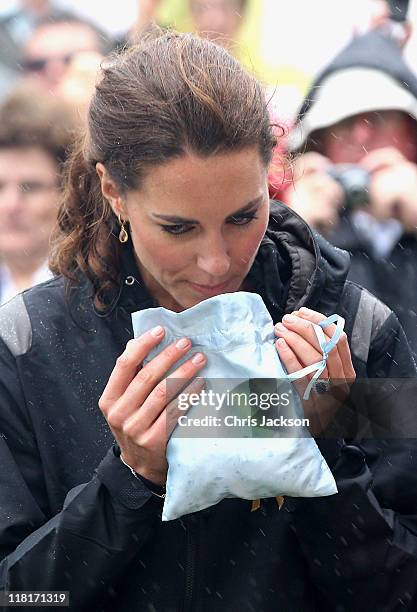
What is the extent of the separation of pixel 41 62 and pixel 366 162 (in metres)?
1.69

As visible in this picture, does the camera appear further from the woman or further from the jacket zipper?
the jacket zipper

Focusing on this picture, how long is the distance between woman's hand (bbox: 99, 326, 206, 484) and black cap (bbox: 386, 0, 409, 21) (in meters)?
2.77

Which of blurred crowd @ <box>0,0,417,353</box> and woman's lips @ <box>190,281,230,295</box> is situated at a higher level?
woman's lips @ <box>190,281,230,295</box>

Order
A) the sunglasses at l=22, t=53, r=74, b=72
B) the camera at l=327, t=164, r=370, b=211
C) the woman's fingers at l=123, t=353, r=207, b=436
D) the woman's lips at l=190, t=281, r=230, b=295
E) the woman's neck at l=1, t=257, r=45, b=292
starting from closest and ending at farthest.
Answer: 1. the woman's fingers at l=123, t=353, r=207, b=436
2. the woman's lips at l=190, t=281, r=230, b=295
3. the camera at l=327, t=164, r=370, b=211
4. the woman's neck at l=1, t=257, r=45, b=292
5. the sunglasses at l=22, t=53, r=74, b=72

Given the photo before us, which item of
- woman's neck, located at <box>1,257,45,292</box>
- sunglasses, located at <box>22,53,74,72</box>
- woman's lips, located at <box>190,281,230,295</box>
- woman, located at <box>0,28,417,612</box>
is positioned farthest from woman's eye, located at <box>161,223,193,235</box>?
sunglasses, located at <box>22,53,74,72</box>

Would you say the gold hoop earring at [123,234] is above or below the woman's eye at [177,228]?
below

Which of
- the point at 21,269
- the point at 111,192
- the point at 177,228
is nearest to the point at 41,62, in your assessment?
the point at 21,269

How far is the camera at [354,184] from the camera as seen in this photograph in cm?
456

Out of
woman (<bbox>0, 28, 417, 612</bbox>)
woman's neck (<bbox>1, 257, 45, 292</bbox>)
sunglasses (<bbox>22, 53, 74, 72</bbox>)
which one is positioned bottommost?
woman's neck (<bbox>1, 257, 45, 292</bbox>)

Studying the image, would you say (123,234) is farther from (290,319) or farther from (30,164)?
(30,164)

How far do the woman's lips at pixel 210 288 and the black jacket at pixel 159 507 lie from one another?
0.17 meters

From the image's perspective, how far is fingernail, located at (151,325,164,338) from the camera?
2.42m

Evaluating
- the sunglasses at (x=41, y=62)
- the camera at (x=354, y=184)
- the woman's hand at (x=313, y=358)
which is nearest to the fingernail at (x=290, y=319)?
the woman's hand at (x=313, y=358)

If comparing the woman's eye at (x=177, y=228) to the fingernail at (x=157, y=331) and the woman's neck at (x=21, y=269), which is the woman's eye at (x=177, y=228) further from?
the woman's neck at (x=21, y=269)
